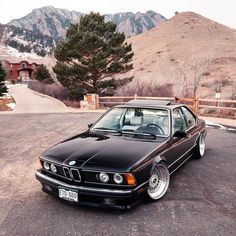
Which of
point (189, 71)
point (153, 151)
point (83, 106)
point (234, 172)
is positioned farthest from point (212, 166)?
point (189, 71)

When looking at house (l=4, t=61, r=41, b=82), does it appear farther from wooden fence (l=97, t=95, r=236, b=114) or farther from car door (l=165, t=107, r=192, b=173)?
car door (l=165, t=107, r=192, b=173)

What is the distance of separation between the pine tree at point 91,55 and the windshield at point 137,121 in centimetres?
1595

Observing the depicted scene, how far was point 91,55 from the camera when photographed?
22.8 m

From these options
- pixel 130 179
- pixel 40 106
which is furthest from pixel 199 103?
pixel 130 179

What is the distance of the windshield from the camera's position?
5.36m

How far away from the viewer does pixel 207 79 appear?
39.0 m

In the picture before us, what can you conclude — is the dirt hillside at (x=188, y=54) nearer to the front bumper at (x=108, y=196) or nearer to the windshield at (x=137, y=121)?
the windshield at (x=137, y=121)

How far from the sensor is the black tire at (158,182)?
4619mm

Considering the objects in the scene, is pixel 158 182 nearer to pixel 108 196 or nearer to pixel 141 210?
pixel 141 210

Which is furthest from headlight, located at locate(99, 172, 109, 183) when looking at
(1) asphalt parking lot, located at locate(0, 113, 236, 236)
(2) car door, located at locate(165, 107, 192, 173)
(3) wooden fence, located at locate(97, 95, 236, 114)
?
(3) wooden fence, located at locate(97, 95, 236, 114)

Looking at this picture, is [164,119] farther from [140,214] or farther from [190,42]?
[190,42]

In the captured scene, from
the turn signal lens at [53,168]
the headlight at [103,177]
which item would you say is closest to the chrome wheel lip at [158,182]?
the headlight at [103,177]

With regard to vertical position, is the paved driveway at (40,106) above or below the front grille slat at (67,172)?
below

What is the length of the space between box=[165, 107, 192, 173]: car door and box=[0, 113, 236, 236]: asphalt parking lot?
0.39 m
